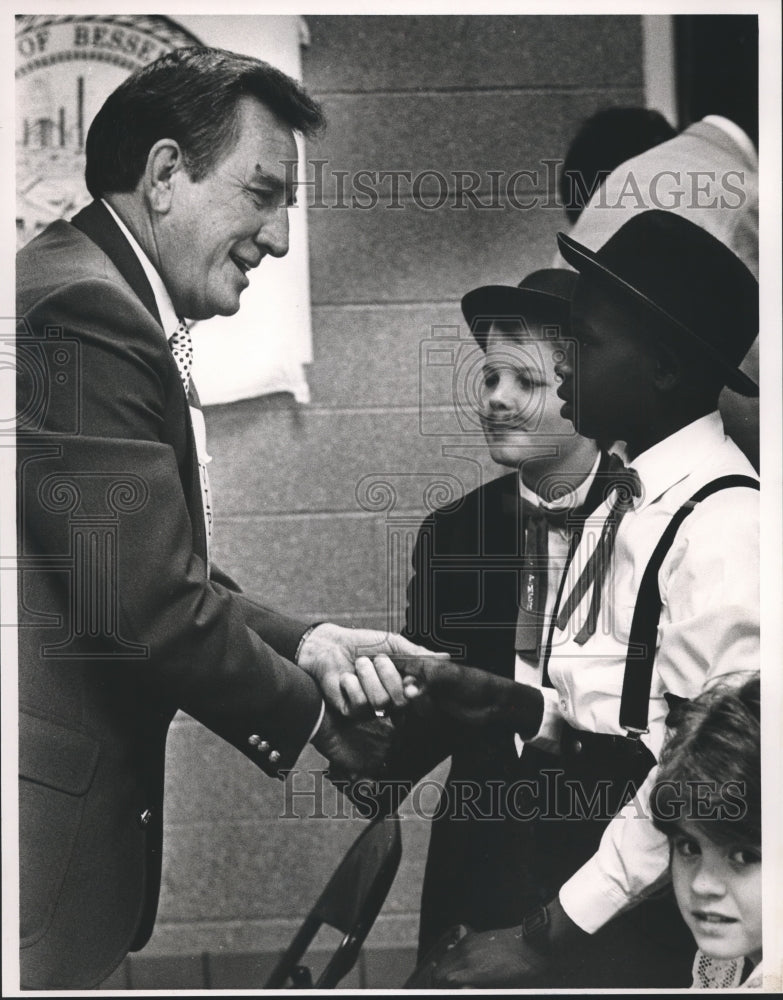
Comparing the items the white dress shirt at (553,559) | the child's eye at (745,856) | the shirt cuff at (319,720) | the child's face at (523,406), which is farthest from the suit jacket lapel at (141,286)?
the child's eye at (745,856)

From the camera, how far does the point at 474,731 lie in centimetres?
260

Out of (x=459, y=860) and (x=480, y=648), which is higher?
(x=480, y=648)

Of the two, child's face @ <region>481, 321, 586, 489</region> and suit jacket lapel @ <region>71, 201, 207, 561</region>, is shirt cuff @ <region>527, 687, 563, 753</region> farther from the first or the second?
suit jacket lapel @ <region>71, 201, 207, 561</region>

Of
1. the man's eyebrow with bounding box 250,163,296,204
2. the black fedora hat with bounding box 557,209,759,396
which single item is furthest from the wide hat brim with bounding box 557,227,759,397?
the man's eyebrow with bounding box 250,163,296,204

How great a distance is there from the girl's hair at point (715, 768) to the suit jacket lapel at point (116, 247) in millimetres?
1475

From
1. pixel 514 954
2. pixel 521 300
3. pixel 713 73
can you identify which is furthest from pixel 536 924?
pixel 713 73

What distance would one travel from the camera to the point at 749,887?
256cm

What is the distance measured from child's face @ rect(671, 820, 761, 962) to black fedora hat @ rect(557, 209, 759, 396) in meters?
1.03

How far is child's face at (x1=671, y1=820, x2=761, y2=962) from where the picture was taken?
253cm

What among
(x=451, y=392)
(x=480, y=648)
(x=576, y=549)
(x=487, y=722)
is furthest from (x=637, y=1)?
(x=487, y=722)

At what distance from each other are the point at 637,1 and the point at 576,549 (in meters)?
1.25

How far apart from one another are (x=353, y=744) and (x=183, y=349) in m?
0.97

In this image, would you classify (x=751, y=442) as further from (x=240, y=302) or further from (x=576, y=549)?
(x=240, y=302)

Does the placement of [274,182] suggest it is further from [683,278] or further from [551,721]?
[551,721]
